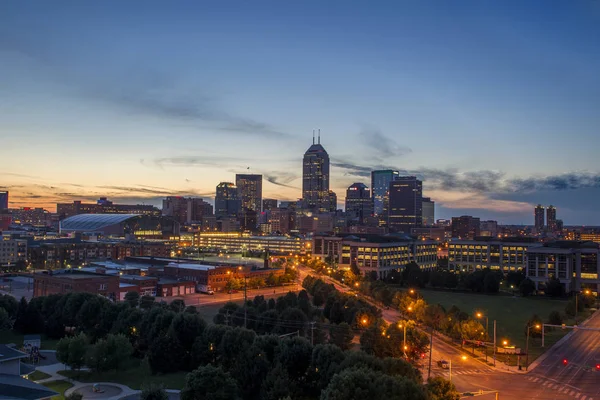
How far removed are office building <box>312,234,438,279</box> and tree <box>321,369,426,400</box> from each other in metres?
69.2

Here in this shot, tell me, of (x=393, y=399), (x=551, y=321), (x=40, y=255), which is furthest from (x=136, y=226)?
(x=393, y=399)

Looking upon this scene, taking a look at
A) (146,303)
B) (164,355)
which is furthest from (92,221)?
(164,355)

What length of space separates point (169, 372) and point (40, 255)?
251 ft

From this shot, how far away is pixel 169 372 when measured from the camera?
33.8m

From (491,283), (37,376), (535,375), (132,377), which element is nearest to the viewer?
(37,376)

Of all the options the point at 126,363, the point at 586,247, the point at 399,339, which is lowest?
the point at 126,363

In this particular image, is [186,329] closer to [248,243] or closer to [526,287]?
[526,287]

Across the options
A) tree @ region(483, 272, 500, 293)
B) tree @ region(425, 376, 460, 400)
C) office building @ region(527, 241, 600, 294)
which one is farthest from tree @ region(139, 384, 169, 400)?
office building @ region(527, 241, 600, 294)

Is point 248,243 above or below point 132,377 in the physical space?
above

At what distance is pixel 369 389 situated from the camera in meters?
20.6

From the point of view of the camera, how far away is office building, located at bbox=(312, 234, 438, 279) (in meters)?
98.1

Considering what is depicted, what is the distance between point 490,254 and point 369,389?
8643cm

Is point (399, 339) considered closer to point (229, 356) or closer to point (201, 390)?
point (229, 356)

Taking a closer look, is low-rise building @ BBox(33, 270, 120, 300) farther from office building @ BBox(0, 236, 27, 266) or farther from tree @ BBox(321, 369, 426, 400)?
tree @ BBox(321, 369, 426, 400)
